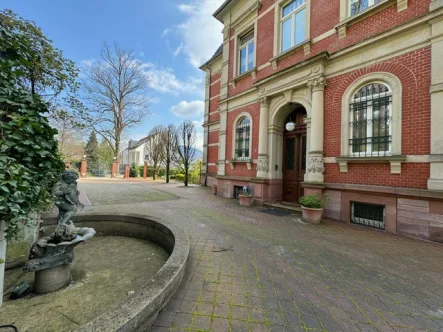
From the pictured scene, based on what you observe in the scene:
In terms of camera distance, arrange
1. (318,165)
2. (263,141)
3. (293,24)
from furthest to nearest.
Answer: (263,141), (293,24), (318,165)

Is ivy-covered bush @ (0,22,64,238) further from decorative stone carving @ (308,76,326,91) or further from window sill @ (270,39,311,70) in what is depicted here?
window sill @ (270,39,311,70)

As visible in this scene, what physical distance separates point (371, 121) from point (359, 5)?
3451mm

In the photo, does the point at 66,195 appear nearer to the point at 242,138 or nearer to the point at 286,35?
the point at 242,138

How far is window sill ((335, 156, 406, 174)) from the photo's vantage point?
4652 mm

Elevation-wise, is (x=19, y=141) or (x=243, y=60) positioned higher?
(x=243, y=60)

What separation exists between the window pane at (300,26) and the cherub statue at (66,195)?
8073 mm

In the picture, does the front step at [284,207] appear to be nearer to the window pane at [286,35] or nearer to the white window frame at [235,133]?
the white window frame at [235,133]

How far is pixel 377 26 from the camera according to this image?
5.17 meters

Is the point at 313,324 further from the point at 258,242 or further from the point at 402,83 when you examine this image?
the point at 402,83

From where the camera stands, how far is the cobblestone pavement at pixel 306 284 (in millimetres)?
1826

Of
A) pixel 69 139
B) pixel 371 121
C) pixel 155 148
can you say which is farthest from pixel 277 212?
pixel 69 139

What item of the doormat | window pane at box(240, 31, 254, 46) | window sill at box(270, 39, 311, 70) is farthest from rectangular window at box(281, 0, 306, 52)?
the doormat

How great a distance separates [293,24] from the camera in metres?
7.29

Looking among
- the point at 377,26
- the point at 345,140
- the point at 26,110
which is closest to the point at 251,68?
the point at 377,26
